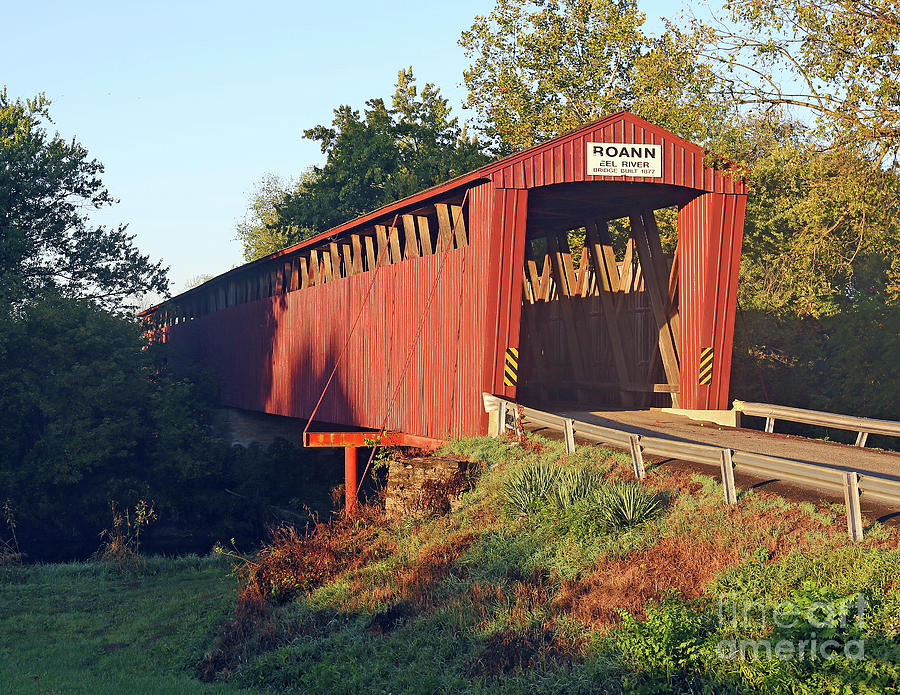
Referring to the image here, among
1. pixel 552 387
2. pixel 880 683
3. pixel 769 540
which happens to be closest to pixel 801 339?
pixel 552 387

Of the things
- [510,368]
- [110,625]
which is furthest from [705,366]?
[110,625]

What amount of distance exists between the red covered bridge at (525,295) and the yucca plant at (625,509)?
6.52 meters

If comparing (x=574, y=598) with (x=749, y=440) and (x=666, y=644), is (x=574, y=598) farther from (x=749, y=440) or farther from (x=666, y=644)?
(x=749, y=440)

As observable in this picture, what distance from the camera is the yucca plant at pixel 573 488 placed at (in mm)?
11805

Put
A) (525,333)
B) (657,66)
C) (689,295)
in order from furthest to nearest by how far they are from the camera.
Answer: (525,333) < (657,66) < (689,295)

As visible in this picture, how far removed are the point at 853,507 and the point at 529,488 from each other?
4.83m

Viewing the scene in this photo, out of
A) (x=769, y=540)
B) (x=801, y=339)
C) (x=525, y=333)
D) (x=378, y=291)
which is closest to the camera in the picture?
(x=769, y=540)

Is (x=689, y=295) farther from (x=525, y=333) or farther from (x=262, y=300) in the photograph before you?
(x=262, y=300)

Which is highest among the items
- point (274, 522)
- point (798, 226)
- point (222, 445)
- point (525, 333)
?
point (798, 226)

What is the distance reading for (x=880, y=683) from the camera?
6570 millimetres

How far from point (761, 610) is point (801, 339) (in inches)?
1078

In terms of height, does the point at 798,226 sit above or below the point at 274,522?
above

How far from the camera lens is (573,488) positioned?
11930 mm

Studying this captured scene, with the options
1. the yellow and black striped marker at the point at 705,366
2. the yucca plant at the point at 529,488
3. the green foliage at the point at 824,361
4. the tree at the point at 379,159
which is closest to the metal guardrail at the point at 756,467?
the yucca plant at the point at 529,488
